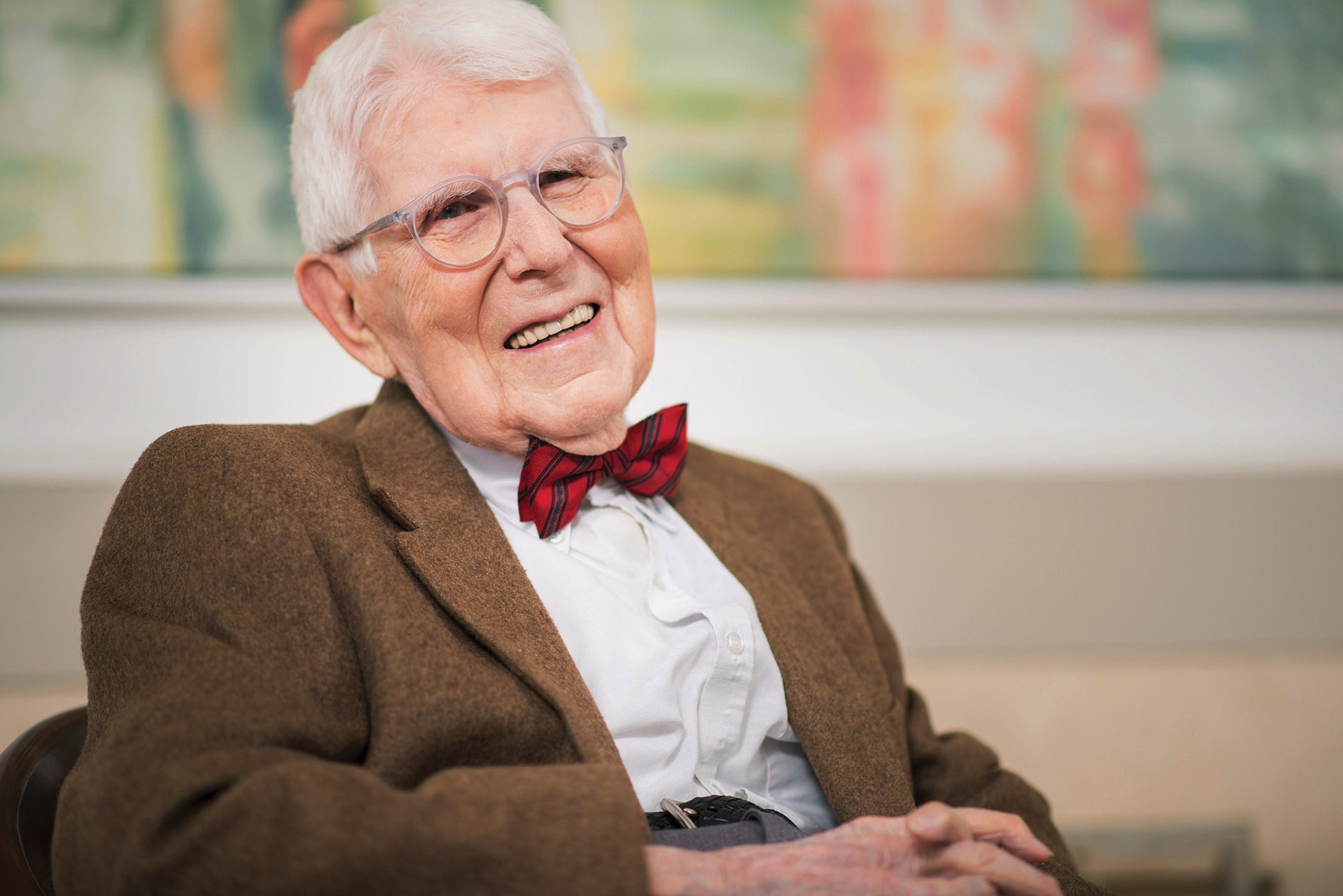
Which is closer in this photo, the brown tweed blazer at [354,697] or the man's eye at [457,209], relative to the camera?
the brown tweed blazer at [354,697]

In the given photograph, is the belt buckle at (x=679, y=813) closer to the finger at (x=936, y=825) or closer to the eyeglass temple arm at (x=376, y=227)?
the finger at (x=936, y=825)

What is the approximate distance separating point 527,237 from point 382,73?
26cm

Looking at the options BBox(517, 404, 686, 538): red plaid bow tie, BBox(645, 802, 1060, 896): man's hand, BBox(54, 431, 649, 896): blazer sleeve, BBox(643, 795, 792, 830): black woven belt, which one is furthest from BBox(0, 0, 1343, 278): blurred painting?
BBox(645, 802, 1060, 896): man's hand

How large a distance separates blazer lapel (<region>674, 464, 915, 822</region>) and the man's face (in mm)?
259

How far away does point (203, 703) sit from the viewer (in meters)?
0.99

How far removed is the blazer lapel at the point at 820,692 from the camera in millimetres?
1331

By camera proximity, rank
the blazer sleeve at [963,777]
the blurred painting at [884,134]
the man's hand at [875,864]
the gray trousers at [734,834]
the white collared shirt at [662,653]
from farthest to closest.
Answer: the blurred painting at [884,134] < the blazer sleeve at [963,777] < the white collared shirt at [662,653] < the gray trousers at [734,834] < the man's hand at [875,864]

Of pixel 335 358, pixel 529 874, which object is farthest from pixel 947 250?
pixel 529 874

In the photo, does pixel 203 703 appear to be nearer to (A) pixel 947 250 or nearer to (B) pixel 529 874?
(B) pixel 529 874

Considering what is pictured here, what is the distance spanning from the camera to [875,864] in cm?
110

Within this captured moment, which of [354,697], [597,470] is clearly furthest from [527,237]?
[354,697]

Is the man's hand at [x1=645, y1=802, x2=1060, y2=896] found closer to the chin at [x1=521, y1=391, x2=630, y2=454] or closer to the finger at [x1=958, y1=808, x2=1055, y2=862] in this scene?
the finger at [x1=958, y1=808, x2=1055, y2=862]

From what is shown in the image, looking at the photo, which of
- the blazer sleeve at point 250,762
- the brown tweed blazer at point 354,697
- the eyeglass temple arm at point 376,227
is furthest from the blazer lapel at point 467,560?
the eyeglass temple arm at point 376,227

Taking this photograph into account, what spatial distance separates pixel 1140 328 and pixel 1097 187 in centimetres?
32
